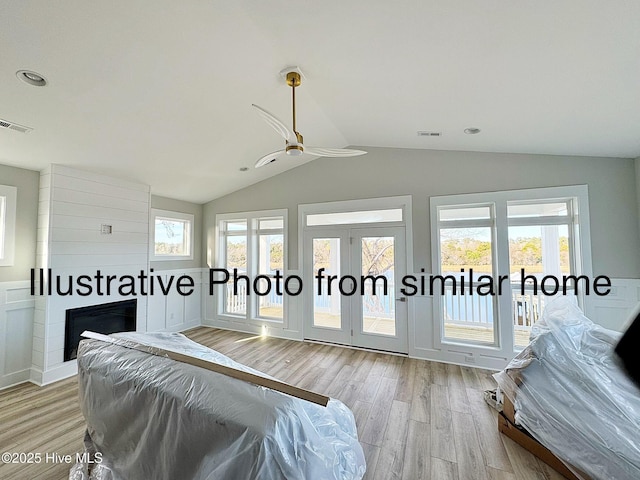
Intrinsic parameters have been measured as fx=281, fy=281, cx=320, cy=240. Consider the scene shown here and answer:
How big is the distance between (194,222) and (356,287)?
355 centimetres

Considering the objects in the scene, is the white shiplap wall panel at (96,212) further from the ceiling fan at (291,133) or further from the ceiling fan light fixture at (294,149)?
the ceiling fan light fixture at (294,149)

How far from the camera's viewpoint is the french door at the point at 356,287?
13.9 ft

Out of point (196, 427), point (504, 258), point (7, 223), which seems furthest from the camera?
point (504, 258)

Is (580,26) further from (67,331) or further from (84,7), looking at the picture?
(67,331)

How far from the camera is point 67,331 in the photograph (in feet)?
11.4

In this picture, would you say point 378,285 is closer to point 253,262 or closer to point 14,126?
point 253,262

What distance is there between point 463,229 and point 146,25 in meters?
4.03

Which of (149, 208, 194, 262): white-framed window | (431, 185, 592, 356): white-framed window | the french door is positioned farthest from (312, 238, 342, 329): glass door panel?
(149, 208, 194, 262): white-framed window

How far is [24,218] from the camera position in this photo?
11.1 ft

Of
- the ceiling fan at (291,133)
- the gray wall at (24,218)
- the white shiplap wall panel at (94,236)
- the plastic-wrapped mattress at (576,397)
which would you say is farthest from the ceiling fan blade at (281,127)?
the gray wall at (24,218)

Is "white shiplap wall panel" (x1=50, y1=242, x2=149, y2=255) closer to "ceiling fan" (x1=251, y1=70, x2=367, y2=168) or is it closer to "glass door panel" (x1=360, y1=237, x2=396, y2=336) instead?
"ceiling fan" (x1=251, y1=70, x2=367, y2=168)

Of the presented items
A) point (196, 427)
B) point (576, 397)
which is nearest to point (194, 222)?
point (196, 427)

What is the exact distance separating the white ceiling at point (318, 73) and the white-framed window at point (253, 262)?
1.96 meters

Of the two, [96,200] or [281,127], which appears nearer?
[281,127]
